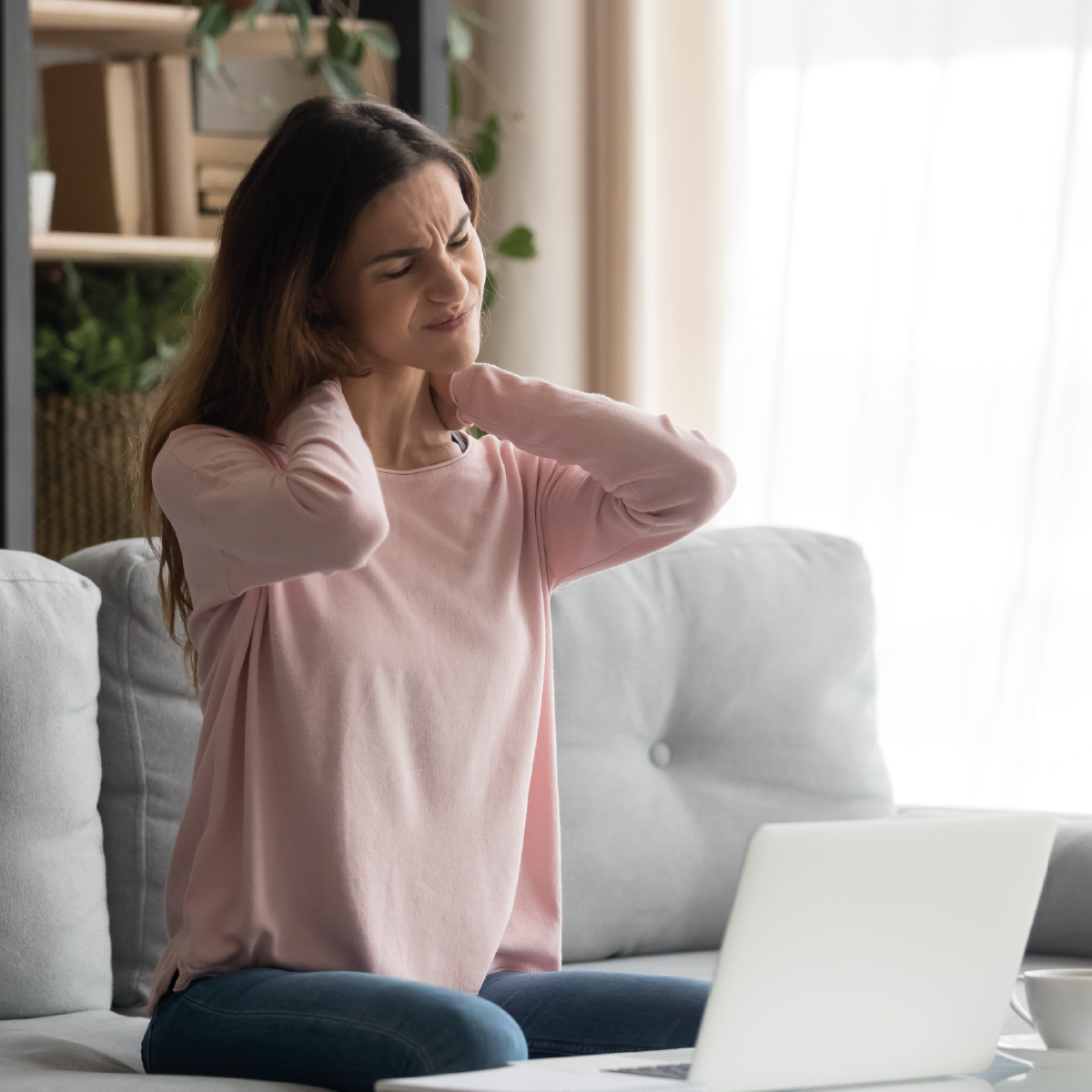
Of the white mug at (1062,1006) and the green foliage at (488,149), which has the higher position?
the green foliage at (488,149)

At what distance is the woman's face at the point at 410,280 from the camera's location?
1100 mm

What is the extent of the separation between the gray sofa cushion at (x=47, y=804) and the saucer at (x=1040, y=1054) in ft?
2.69

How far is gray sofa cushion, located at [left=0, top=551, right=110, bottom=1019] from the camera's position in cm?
131

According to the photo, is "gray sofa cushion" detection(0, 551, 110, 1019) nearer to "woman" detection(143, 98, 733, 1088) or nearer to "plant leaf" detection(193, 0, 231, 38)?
"woman" detection(143, 98, 733, 1088)

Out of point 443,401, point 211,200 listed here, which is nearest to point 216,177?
point 211,200

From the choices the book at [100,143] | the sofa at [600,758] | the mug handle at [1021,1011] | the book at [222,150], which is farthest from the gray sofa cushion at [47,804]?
the book at [222,150]

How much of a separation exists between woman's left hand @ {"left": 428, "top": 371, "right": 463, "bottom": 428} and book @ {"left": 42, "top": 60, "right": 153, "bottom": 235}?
1.25m

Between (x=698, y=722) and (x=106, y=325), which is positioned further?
(x=106, y=325)

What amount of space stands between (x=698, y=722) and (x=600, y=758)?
5.9 inches

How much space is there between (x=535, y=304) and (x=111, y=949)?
1475 mm

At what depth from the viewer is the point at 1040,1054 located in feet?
3.14

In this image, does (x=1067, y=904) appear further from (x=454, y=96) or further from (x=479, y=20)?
(x=479, y=20)

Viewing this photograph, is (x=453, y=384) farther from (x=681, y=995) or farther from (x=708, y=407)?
(x=708, y=407)

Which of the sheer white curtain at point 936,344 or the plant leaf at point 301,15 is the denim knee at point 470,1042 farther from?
the plant leaf at point 301,15
